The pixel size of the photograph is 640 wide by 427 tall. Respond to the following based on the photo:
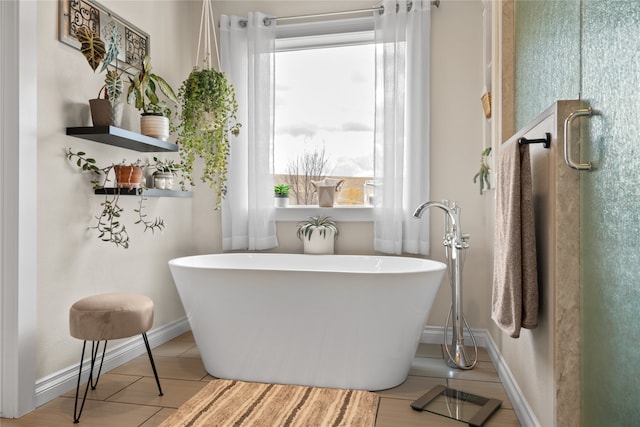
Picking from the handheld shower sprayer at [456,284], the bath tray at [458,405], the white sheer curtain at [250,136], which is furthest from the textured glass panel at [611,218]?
the white sheer curtain at [250,136]

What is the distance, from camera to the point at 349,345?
7.42 feet

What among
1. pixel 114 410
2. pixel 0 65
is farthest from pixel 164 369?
pixel 0 65

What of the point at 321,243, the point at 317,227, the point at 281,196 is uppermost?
the point at 281,196

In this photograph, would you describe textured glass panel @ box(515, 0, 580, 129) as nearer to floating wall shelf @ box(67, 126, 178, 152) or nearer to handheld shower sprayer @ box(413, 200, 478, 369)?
handheld shower sprayer @ box(413, 200, 478, 369)

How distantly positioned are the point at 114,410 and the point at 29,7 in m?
1.86

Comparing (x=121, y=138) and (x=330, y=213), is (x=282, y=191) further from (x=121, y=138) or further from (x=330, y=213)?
(x=121, y=138)

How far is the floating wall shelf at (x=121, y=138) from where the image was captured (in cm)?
231

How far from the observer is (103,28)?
102 inches

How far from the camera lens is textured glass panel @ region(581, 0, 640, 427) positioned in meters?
A: 0.96

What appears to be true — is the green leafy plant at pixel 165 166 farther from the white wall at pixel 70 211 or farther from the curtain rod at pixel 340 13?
the curtain rod at pixel 340 13

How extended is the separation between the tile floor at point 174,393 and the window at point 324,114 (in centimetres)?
141

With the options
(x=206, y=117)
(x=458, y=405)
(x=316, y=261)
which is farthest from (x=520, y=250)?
(x=206, y=117)

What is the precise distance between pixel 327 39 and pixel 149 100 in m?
1.39

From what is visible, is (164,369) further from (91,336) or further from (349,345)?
(349,345)
